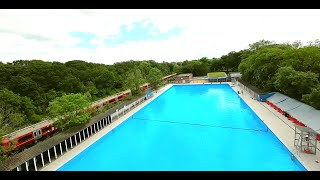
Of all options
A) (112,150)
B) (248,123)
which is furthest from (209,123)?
(112,150)

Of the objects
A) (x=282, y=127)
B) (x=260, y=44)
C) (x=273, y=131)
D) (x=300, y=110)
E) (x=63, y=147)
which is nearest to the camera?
(x=63, y=147)

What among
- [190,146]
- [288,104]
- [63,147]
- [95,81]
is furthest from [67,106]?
[95,81]

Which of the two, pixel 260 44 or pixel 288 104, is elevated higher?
pixel 260 44

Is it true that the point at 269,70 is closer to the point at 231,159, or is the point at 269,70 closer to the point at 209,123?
the point at 209,123

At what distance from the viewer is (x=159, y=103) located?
3180 centimetres

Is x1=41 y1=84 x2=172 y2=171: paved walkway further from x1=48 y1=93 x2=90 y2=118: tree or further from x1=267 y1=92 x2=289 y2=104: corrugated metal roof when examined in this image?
x1=267 y1=92 x2=289 y2=104: corrugated metal roof

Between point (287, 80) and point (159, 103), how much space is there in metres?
15.8

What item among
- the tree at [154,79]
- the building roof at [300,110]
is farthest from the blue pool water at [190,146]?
the tree at [154,79]

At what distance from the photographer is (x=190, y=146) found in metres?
15.8

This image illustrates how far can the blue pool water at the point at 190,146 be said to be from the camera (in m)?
13.2

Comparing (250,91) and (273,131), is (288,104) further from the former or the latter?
(250,91)

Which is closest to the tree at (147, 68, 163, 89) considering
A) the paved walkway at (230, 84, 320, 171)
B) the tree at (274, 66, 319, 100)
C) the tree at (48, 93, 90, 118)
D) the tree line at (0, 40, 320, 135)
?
the tree line at (0, 40, 320, 135)

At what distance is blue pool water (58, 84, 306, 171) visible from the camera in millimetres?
13211

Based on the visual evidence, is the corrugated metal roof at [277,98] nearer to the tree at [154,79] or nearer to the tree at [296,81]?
the tree at [296,81]
